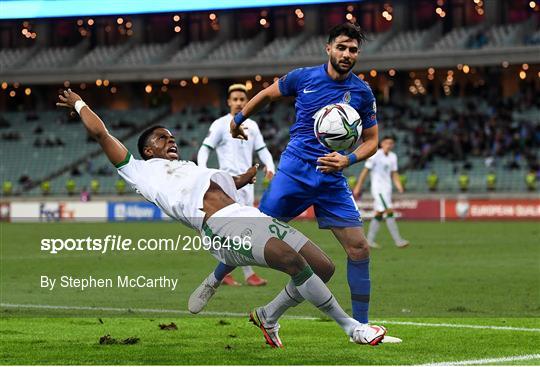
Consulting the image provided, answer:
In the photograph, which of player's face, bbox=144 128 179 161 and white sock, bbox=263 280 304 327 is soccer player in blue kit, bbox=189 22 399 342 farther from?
player's face, bbox=144 128 179 161

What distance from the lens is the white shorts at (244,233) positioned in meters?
8.38

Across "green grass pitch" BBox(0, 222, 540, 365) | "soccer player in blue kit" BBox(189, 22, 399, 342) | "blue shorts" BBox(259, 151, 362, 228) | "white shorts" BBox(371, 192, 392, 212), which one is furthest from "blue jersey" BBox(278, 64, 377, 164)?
"white shorts" BBox(371, 192, 392, 212)

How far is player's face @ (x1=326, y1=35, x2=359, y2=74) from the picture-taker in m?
9.52

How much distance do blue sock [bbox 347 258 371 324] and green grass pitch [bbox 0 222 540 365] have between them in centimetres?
27

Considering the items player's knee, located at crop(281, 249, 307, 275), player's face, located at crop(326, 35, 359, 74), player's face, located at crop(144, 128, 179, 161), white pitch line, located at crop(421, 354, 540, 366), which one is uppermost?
player's face, located at crop(326, 35, 359, 74)

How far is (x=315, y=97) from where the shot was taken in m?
9.84

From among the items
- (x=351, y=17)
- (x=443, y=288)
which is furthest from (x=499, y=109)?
(x=443, y=288)

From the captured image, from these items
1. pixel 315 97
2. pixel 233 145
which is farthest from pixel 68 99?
pixel 233 145

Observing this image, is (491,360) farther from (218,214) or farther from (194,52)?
(194,52)

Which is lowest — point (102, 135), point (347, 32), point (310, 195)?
point (310, 195)

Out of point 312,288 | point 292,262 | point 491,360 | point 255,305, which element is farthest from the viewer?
point 255,305

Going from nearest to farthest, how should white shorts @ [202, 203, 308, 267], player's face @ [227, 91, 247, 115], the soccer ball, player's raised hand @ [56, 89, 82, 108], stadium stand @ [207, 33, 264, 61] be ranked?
1. white shorts @ [202, 203, 308, 267]
2. player's raised hand @ [56, 89, 82, 108]
3. the soccer ball
4. player's face @ [227, 91, 247, 115]
5. stadium stand @ [207, 33, 264, 61]

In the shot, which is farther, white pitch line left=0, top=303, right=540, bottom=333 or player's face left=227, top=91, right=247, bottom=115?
player's face left=227, top=91, right=247, bottom=115

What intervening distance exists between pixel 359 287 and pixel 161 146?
2.21 metres
